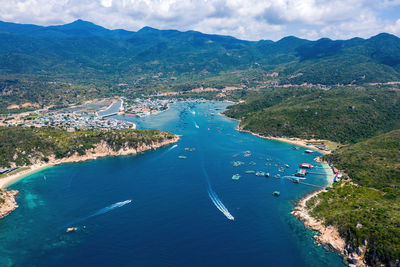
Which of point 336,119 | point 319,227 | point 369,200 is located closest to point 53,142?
point 319,227

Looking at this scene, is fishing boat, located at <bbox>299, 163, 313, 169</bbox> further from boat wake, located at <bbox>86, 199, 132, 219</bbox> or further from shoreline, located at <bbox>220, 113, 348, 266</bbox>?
boat wake, located at <bbox>86, 199, 132, 219</bbox>

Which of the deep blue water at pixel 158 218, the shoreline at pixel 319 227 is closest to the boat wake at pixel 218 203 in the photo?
the deep blue water at pixel 158 218

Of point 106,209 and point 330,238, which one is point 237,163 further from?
point 106,209

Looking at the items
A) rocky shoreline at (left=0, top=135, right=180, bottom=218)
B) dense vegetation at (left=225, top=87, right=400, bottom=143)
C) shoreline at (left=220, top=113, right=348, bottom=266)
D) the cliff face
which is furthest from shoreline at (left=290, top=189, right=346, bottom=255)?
dense vegetation at (left=225, top=87, right=400, bottom=143)

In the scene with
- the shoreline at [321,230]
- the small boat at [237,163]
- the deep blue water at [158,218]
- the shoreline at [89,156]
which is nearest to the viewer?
the deep blue water at [158,218]

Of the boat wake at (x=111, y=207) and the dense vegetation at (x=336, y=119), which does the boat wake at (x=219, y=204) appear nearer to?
the boat wake at (x=111, y=207)

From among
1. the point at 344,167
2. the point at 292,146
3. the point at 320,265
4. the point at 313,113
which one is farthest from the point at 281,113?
the point at 320,265
